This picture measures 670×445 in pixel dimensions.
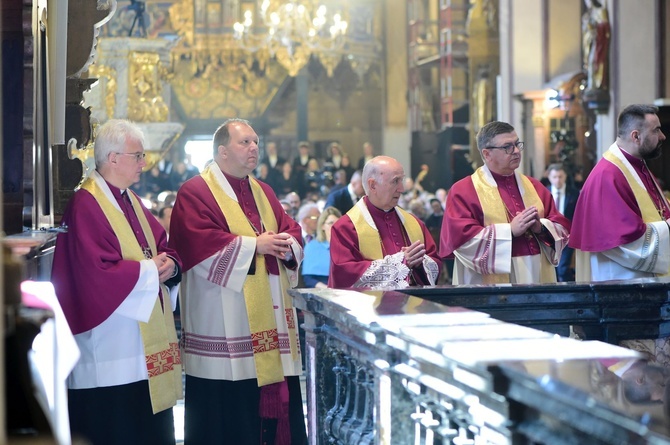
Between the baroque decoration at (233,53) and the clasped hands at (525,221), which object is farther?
the baroque decoration at (233,53)

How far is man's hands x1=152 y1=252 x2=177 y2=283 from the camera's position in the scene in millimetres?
5148

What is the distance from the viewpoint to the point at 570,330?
509 cm

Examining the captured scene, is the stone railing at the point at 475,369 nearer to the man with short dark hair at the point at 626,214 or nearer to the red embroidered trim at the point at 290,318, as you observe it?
the red embroidered trim at the point at 290,318

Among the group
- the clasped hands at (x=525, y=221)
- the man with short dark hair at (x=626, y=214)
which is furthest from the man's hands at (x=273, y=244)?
the man with short dark hair at (x=626, y=214)

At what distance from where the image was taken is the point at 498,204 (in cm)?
650

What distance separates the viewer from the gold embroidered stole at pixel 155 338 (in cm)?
517

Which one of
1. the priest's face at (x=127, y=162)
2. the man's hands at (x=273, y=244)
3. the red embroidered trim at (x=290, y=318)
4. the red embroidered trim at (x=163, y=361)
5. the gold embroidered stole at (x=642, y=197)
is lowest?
the red embroidered trim at (x=163, y=361)

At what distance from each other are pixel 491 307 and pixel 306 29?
20115 millimetres

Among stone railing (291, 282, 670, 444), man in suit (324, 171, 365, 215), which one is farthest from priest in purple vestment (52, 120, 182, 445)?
man in suit (324, 171, 365, 215)

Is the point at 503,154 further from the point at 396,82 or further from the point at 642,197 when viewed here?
the point at 396,82

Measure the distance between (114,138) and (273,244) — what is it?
0.99 metres

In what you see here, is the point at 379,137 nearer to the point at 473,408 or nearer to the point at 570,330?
the point at 570,330

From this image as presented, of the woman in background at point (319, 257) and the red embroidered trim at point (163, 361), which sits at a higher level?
the woman in background at point (319, 257)

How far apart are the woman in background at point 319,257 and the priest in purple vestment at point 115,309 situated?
11.5 feet
